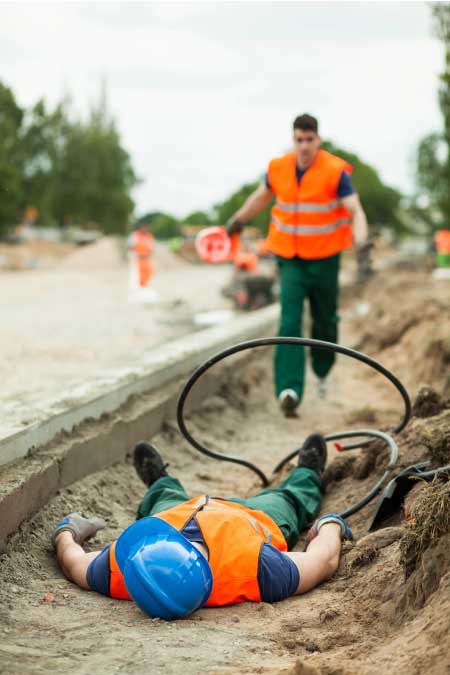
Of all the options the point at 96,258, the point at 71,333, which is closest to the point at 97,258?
the point at 96,258

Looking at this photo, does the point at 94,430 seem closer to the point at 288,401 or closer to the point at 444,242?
the point at 288,401

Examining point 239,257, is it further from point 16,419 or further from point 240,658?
point 240,658

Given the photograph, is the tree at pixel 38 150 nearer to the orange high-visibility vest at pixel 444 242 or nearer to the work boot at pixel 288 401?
the orange high-visibility vest at pixel 444 242

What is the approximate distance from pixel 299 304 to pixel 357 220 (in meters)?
0.77

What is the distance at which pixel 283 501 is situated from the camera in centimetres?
433

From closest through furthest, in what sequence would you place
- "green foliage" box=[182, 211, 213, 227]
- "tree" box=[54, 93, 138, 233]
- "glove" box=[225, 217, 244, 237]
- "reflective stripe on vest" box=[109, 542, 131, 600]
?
"reflective stripe on vest" box=[109, 542, 131, 600] → "glove" box=[225, 217, 244, 237] → "tree" box=[54, 93, 138, 233] → "green foliage" box=[182, 211, 213, 227]

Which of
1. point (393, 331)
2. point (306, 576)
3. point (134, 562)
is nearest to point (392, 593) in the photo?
point (306, 576)

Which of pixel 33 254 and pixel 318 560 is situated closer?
pixel 318 560

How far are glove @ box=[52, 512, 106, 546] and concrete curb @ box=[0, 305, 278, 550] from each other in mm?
165

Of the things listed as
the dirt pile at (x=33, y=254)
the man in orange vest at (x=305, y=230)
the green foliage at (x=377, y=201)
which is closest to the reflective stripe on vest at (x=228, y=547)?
the man in orange vest at (x=305, y=230)

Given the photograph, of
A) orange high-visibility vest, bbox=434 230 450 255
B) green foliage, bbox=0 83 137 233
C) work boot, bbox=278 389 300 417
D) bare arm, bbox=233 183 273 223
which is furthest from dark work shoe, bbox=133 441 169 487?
green foliage, bbox=0 83 137 233

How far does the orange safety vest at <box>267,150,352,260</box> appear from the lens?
6.62 metres

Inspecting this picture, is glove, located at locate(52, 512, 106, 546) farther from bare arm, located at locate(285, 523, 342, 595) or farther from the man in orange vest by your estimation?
the man in orange vest

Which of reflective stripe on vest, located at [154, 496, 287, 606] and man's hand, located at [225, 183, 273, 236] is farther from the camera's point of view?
man's hand, located at [225, 183, 273, 236]
